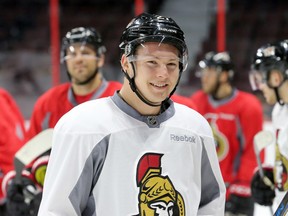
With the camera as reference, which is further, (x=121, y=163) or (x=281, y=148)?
(x=281, y=148)

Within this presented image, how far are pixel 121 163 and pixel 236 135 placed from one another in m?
1.85

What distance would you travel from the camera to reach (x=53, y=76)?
5312mm

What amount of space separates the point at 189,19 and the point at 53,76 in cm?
117

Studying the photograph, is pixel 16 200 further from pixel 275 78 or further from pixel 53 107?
pixel 275 78

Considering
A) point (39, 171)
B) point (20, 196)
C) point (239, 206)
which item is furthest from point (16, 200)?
point (239, 206)

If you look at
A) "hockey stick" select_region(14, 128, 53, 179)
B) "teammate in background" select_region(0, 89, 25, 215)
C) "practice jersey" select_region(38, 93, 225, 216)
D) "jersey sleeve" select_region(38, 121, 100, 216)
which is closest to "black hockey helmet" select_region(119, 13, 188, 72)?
"practice jersey" select_region(38, 93, 225, 216)

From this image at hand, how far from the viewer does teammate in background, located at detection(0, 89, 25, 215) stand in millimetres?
2564

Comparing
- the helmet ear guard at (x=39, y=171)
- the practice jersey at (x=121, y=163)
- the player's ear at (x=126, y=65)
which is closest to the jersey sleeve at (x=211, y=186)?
the practice jersey at (x=121, y=163)

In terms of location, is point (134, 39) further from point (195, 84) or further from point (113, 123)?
point (195, 84)

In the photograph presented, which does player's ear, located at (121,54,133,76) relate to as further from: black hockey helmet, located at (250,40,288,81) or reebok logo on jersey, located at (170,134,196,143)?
black hockey helmet, located at (250,40,288,81)

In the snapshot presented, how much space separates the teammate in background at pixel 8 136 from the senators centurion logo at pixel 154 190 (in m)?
1.17

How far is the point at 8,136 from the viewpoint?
2.59m

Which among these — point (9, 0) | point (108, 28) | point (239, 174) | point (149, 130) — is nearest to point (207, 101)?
point (239, 174)

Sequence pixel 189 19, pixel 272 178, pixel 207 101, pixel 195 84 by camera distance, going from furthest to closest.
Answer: pixel 189 19
pixel 195 84
pixel 207 101
pixel 272 178
